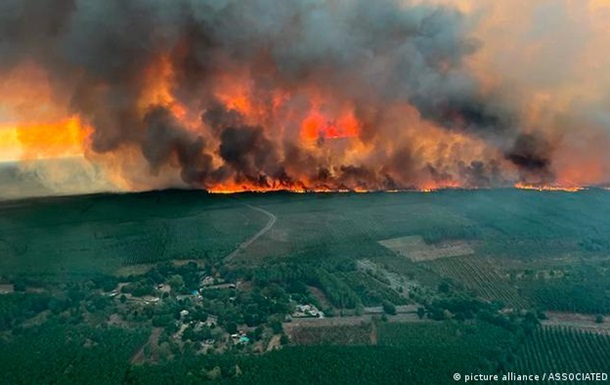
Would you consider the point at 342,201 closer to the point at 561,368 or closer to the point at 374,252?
the point at 374,252

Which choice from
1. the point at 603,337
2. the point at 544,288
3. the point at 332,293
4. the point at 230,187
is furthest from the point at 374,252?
the point at 230,187

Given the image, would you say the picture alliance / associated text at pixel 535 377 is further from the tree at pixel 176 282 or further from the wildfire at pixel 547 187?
the wildfire at pixel 547 187

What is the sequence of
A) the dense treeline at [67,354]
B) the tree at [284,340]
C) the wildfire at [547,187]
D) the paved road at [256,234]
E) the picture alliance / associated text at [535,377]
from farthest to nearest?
the wildfire at [547,187] → the paved road at [256,234] → the tree at [284,340] → the dense treeline at [67,354] → the picture alliance / associated text at [535,377]

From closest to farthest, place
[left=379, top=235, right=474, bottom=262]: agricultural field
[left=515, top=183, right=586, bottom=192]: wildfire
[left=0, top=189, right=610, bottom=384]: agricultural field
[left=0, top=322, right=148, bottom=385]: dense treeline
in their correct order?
[left=0, top=322, right=148, bottom=385]: dense treeline, [left=0, top=189, right=610, bottom=384]: agricultural field, [left=379, top=235, right=474, bottom=262]: agricultural field, [left=515, top=183, right=586, bottom=192]: wildfire

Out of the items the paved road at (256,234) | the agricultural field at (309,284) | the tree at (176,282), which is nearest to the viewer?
the agricultural field at (309,284)

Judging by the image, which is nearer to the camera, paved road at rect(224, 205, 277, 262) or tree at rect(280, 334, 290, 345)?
tree at rect(280, 334, 290, 345)

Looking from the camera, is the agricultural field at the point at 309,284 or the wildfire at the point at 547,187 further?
the wildfire at the point at 547,187

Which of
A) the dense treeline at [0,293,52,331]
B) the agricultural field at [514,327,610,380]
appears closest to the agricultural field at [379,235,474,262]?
the agricultural field at [514,327,610,380]

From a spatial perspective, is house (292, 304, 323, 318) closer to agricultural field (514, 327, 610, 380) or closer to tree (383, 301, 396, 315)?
tree (383, 301, 396, 315)

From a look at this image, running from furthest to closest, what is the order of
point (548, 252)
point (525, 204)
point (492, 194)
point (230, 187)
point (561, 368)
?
point (230, 187)
point (492, 194)
point (525, 204)
point (548, 252)
point (561, 368)

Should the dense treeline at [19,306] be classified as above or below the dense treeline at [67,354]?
above

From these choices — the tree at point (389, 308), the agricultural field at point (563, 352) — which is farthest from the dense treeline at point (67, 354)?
the agricultural field at point (563, 352)
